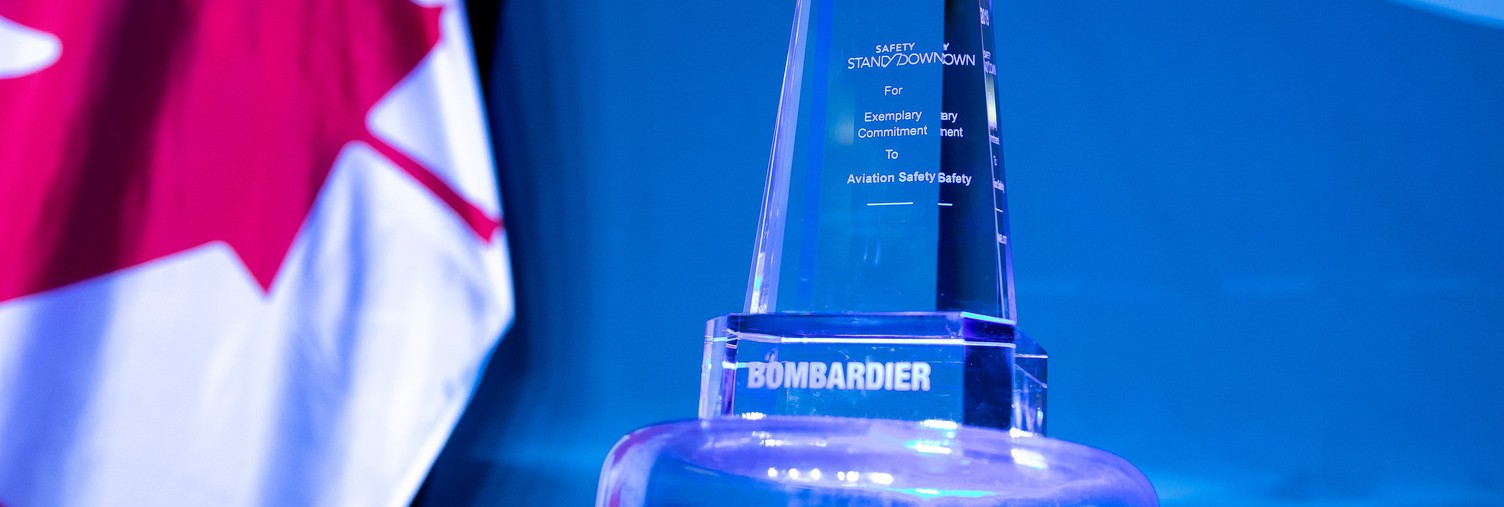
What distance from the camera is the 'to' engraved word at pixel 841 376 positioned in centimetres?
49

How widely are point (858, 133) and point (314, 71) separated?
0.70 meters

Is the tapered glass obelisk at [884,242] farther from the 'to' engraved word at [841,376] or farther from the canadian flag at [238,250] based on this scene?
the canadian flag at [238,250]

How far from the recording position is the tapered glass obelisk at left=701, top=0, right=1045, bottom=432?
49 centimetres

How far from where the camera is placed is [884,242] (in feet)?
1.76

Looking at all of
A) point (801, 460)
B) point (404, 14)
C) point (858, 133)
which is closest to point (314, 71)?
point (404, 14)

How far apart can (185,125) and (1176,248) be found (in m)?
0.91

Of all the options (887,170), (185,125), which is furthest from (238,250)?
(887,170)

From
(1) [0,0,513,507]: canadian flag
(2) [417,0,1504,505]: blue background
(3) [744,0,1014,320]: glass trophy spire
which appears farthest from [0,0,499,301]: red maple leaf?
(3) [744,0,1014,320]: glass trophy spire

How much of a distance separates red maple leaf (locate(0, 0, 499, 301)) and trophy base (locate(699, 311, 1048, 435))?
1.85 feet

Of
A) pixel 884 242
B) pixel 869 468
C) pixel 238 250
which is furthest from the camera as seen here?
pixel 238 250

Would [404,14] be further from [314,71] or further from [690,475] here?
[690,475]

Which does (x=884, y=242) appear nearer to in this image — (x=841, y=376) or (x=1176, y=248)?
(x=841, y=376)

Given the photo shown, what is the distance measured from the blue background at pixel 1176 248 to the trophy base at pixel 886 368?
1.13ft

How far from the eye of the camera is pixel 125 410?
3.00 ft
